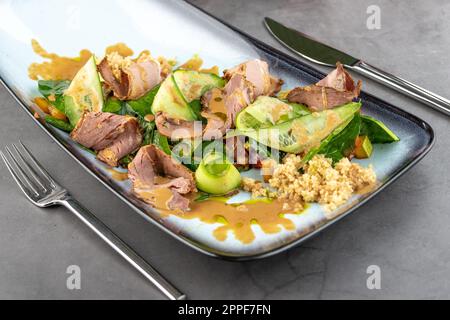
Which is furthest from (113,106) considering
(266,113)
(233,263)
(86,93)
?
(233,263)

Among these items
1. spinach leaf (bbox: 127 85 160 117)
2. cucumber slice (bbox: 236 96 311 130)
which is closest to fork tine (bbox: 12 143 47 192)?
spinach leaf (bbox: 127 85 160 117)

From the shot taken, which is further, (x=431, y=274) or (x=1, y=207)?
(x=1, y=207)

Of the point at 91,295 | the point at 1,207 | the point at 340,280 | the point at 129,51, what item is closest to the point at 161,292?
the point at 91,295

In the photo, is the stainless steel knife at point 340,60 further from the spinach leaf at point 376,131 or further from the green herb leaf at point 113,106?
the green herb leaf at point 113,106

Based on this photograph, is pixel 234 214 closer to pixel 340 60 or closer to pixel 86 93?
pixel 86 93

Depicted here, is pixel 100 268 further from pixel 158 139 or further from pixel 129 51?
pixel 129 51

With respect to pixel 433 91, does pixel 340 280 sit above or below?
below
